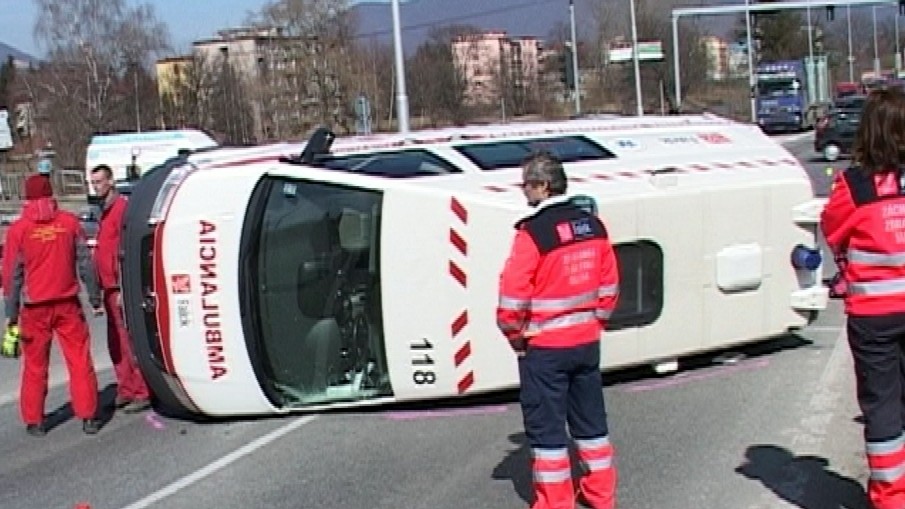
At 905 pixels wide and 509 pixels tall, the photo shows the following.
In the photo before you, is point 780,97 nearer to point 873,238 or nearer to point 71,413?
point 71,413

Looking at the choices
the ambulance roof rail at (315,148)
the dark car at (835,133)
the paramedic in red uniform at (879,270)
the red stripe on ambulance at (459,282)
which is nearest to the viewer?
the paramedic in red uniform at (879,270)

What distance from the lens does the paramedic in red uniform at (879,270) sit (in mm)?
5344

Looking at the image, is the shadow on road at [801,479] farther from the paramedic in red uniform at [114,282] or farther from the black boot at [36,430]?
the black boot at [36,430]

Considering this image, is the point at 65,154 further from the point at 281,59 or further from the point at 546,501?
the point at 546,501

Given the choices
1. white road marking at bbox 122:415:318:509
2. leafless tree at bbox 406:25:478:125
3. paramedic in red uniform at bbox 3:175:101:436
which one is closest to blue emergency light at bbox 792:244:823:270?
white road marking at bbox 122:415:318:509

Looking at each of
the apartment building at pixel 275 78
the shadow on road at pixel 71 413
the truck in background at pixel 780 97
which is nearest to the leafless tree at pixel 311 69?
the apartment building at pixel 275 78

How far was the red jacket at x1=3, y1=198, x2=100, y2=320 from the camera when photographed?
8.66m

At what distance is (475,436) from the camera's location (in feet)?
25.8

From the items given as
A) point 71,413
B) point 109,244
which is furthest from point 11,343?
point 109,244

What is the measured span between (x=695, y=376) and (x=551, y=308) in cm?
367

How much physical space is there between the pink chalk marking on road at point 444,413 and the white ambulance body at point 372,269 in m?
0.13

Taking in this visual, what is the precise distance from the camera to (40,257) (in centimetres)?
867

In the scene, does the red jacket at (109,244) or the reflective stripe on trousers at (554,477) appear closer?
the reflective stripe on trousers at (554,477)

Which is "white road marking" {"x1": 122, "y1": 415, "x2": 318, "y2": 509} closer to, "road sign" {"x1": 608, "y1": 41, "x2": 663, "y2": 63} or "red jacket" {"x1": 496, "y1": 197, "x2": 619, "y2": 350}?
"red jacket" {"x1": 496, "y1": 197, "x2": 619, "y2": 350}
